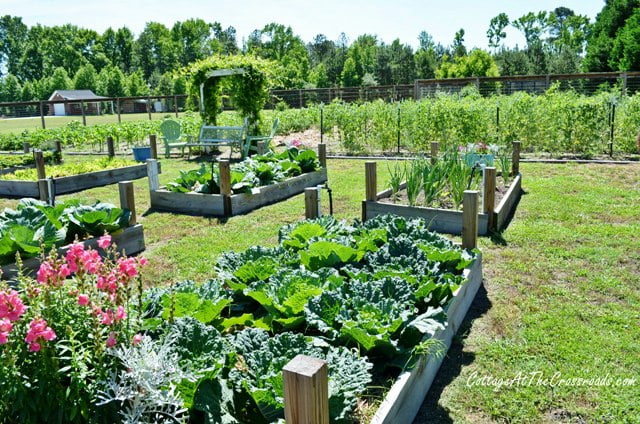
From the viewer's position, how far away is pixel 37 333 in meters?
1.79

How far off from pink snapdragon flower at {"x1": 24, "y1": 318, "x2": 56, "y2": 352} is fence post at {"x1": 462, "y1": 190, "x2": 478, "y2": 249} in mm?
3458

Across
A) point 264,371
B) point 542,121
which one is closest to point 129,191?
point 264,371

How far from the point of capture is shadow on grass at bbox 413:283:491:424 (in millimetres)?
2697

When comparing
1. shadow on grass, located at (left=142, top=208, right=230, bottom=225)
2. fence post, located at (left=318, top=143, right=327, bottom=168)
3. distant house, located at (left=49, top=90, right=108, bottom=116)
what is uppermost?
distant house, located at (left=49, top=90, right=108, bottom=116)

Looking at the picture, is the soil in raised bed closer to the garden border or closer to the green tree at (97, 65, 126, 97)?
the garden border

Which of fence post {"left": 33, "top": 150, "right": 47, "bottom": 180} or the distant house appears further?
the distant house

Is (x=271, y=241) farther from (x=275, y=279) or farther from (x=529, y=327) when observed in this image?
(x=529, y=327)

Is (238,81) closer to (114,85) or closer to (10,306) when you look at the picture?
(10,306)

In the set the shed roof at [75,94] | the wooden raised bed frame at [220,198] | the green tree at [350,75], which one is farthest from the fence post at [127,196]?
the shed roof at [75,94]

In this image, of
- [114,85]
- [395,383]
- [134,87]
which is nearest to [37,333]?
[395,383]

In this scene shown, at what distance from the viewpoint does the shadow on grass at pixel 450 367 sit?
8.85 feet

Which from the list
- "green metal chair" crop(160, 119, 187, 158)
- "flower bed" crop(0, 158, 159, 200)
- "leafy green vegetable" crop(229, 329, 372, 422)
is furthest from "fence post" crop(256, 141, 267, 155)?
"leafy green vegetable" crop(229, 329, 372, 422)

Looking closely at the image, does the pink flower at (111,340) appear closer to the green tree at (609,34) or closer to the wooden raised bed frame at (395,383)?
the wooden raised bed frame at (395,383)

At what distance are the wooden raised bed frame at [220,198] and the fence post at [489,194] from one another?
10.3ft
